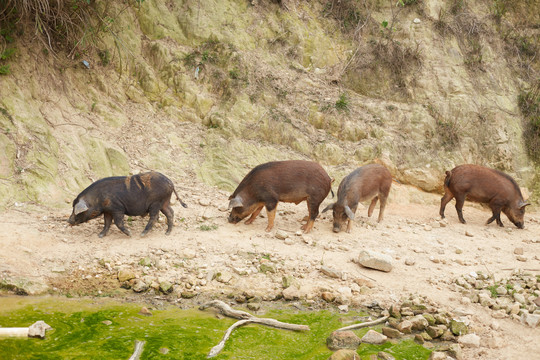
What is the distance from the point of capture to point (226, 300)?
6215 mm

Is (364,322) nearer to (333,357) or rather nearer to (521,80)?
(333,357)

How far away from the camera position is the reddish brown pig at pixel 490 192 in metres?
10.9

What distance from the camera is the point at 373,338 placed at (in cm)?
526

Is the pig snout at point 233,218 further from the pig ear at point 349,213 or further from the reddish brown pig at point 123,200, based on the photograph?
the pig ear at point 349,213

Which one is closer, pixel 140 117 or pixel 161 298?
pixel 161 298

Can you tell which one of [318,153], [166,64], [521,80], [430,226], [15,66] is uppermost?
[521,80]

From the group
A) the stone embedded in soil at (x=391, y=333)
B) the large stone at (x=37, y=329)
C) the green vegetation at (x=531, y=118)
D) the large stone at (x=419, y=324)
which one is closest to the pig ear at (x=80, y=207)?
the large stone at (x=37, y=329)

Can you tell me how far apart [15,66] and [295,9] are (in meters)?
8.72

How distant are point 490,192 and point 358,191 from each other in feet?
12.2

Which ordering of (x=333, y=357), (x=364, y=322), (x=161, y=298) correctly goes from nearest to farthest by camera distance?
(x=333, y=357)
(x=364, y=322)
(x=161, y=298)

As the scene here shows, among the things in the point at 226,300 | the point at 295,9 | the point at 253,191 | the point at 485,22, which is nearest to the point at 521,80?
the point at 485,22

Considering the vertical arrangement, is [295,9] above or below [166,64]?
above

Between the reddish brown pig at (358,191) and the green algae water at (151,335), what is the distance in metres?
3.38

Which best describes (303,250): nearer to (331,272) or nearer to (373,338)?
(331,272)
